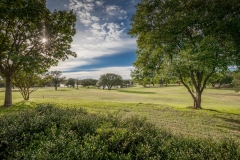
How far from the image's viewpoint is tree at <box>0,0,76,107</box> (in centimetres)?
1440

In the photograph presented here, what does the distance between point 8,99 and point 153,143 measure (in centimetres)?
1891

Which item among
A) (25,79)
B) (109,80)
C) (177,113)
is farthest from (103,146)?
(109,80)

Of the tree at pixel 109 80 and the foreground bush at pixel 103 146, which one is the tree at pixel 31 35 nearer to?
the foreground bush at pixel 103 146

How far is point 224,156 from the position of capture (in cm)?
382

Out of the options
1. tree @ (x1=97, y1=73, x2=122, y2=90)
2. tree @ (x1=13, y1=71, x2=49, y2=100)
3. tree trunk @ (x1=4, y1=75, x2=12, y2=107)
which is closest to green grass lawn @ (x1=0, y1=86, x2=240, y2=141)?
tree trunk @ (x1=4, y1=75, x2=12, y2=107)

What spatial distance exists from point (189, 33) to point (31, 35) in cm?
1842

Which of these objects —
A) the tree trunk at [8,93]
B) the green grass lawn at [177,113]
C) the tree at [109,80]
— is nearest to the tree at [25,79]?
the green grass lawn at [177,113]

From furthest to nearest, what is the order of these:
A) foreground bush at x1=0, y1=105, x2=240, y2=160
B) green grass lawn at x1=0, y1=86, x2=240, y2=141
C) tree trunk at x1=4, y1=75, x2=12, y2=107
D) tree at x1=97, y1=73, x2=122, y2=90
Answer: tree at x1=97, y1=73, x2=122, y2=90 → tree trunk at x1=4, y1=75, x2=12, y2=107 → green grass lawn at x1=0, y1=86, x2=240, y2=141 → foreground bush at x1=0, y1=105, x2=240, y2=160

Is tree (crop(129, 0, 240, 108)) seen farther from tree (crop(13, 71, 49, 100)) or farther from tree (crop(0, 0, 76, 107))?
tree (crop(13, 71, 49, 100))

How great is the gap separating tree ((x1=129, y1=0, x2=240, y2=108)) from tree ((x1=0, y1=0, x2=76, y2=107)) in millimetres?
8910

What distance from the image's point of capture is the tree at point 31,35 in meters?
14.4

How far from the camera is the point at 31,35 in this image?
16.6m

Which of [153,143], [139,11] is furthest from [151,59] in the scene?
[153,143]

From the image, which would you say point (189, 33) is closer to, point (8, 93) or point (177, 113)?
point (177, 113)
